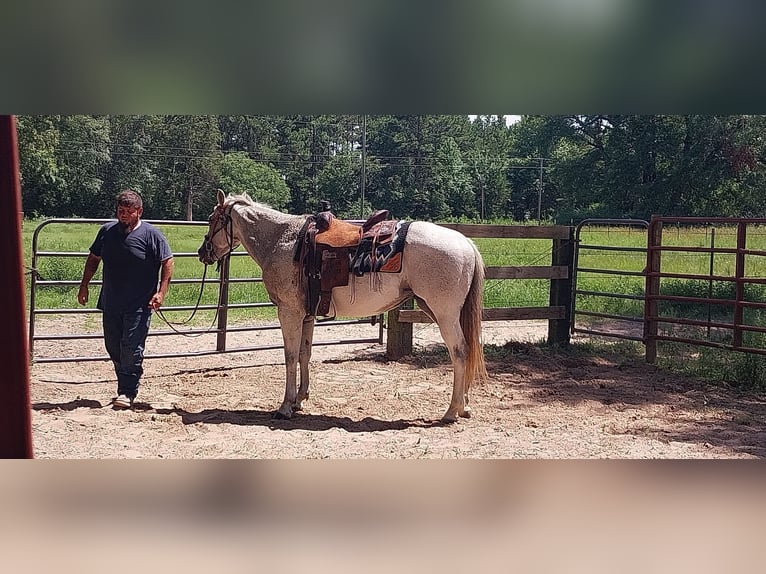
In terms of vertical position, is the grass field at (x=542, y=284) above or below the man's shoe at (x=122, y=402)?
above

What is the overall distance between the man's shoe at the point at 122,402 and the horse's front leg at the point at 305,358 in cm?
115

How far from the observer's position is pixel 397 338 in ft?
21.8

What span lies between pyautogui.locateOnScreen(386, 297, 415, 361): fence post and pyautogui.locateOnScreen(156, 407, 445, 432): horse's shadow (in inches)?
77.3

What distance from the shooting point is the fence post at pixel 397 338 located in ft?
21.7

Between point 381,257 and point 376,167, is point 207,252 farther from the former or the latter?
point 376,167

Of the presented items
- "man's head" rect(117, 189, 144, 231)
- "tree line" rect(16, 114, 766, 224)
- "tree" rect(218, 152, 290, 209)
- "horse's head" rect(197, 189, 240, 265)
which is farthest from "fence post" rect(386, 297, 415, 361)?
"tree" rect(218, 152, 290, 209)

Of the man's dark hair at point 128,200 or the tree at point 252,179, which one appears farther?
the tree at point 252,179

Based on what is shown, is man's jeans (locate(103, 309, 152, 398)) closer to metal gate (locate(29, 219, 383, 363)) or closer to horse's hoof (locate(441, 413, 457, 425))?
metal gate (locate(29, 219, 383, 363))

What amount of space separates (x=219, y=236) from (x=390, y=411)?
181 cm

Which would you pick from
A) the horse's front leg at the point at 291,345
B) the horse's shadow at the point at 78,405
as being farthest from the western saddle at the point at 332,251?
the horse's shadow at the point at 78,405

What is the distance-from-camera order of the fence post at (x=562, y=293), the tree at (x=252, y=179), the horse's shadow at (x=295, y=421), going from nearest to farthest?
1. the horse's shadow at (x=295, y=421)
2. the fence post at (x=562, y=293)
3. the tree at (x=252, y=179)

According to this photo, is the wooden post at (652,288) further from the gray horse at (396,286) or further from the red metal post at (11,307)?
the red metal post at (11,307)
